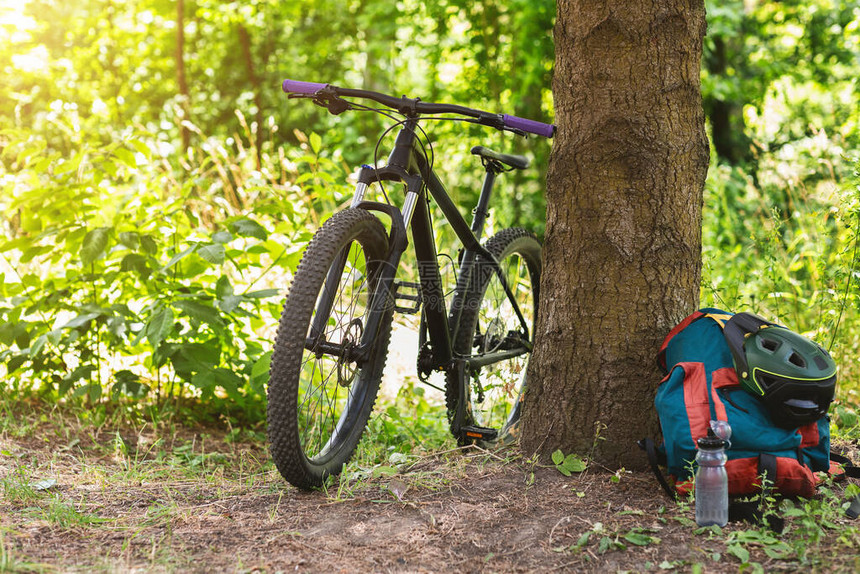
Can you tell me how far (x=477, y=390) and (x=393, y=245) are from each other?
3.03 feet

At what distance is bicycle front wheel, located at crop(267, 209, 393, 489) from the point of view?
6.66 feet

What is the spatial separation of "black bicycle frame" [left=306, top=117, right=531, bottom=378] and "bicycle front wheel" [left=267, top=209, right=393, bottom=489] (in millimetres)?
15

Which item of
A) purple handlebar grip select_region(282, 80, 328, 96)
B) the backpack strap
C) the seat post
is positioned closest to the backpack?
the backpack strap

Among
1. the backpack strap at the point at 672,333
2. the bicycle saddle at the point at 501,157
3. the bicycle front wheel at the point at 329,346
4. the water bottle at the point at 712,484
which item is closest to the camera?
the water bottle at the point at 712,484

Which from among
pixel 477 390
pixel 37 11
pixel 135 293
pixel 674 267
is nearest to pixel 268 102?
pixel 37 11

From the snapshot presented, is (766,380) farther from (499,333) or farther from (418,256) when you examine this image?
(499,333)

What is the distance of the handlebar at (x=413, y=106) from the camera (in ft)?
7.53

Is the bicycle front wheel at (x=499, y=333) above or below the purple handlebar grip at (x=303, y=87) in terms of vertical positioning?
below

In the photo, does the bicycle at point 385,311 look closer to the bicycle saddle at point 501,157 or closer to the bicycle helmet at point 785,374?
the bicycle saddle at point 501,157

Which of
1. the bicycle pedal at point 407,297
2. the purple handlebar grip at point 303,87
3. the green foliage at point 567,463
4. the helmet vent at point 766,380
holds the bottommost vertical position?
the green foliage at point 567,463

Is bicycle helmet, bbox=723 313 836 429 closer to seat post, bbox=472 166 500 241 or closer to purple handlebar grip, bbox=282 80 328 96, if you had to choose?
seat post, bbox=472 166 500 241

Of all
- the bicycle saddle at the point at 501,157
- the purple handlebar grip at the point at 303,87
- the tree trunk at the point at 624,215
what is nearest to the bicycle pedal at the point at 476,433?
the tree trunk at the point at 624,215

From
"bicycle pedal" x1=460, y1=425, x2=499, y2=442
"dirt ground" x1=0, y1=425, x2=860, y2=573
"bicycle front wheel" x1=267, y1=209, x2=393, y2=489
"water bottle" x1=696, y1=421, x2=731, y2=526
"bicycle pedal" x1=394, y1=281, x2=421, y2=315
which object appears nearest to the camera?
"dirt ground" x1=0, y1=425, x2=860, y2=573

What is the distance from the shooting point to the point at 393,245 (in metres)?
2.35
